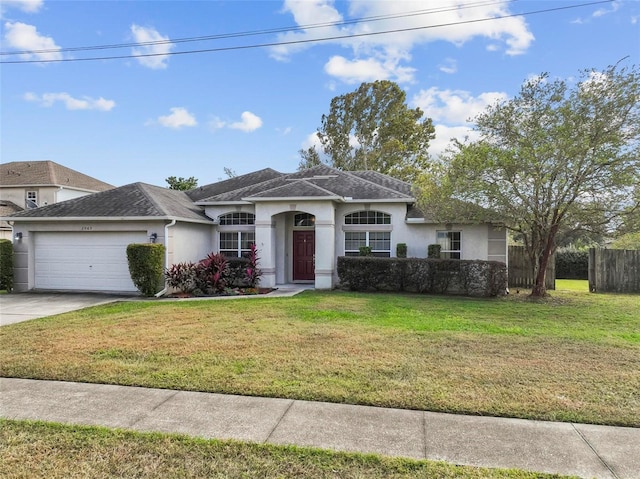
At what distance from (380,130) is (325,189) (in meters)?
19.1

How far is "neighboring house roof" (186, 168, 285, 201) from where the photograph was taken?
19389mm

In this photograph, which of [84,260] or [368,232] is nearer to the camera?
[84,260]

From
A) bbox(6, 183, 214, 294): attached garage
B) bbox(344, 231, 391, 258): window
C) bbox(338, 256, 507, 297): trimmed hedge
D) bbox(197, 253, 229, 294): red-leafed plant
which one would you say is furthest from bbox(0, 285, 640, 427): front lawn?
bbox(344, 231, 391, 258): window

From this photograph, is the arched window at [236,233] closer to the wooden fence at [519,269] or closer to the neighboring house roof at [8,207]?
the wooden fence at [519,269]

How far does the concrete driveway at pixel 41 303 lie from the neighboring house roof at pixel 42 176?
18.4m

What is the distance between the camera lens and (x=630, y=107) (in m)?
11.0

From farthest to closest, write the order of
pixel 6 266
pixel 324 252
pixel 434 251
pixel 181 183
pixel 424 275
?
pixel 181 183 < pixel 324 252 < pixel 434 251 < pixel 6 266 < pixel 424 275

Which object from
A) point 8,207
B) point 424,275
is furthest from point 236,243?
Result: point 8,207

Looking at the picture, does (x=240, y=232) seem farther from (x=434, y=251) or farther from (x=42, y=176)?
(x=42, y=176)

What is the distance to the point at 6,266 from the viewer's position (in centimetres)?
1457

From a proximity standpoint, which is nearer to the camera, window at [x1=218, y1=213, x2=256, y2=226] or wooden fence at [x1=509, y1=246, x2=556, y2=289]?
window at [x1=218, y1=213, x2=256, y2=226]

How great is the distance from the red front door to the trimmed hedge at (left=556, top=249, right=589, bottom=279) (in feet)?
54.3

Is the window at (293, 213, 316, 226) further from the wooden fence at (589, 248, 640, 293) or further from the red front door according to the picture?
the wooden fence at (589, 248, 640, 293)

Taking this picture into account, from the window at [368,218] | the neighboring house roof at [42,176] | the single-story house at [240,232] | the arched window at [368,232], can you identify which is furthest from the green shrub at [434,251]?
the neighboring house roof at [42,176]
